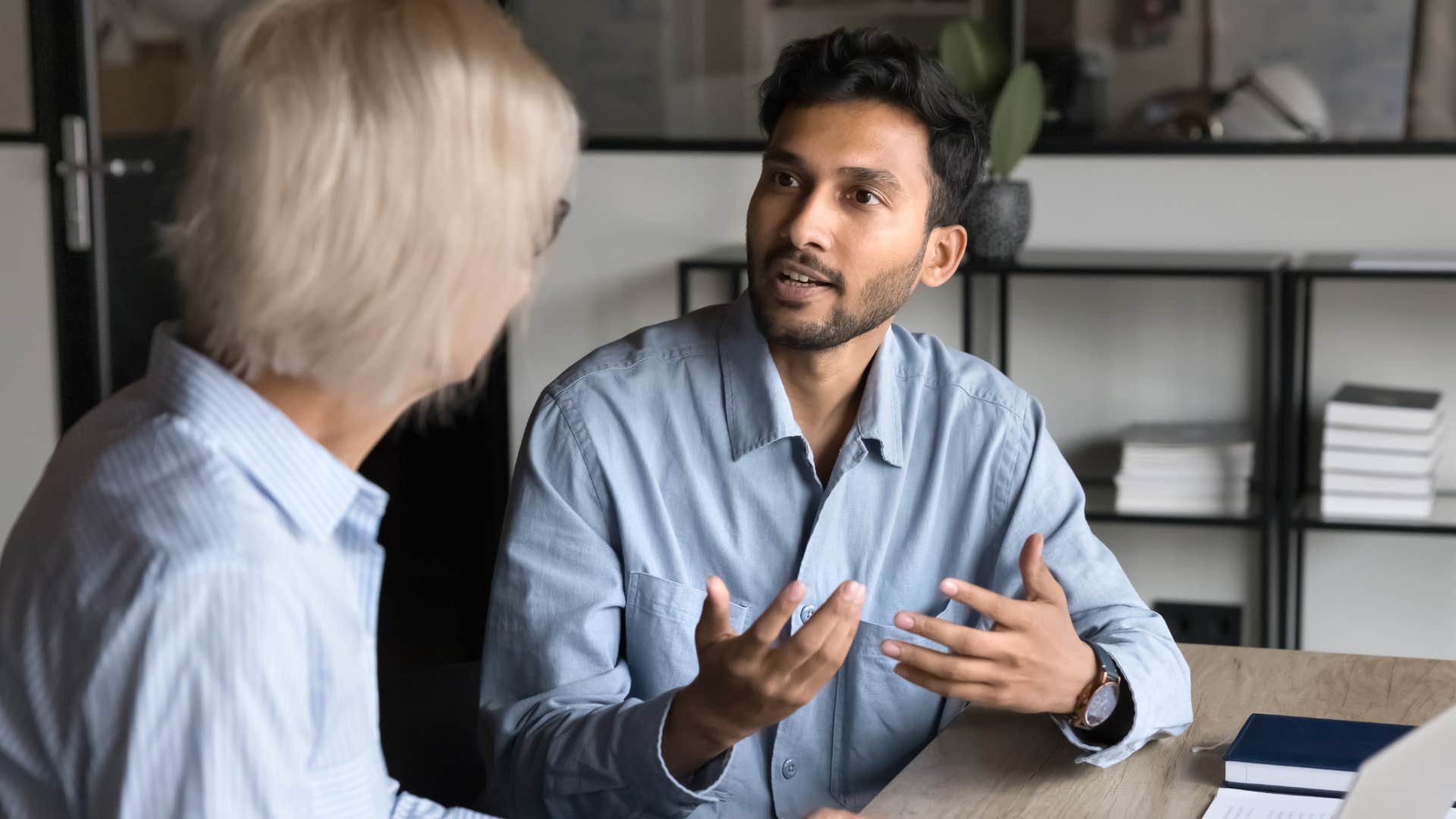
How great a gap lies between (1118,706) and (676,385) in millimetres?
570

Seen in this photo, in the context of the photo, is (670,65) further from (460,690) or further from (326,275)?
(326,275)

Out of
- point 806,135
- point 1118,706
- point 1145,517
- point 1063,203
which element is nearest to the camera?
point 1118,706

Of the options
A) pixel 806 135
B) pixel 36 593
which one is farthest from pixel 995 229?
pixel 36 593

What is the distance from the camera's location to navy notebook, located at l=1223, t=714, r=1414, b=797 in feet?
4.13

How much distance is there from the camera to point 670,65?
342 centimetres

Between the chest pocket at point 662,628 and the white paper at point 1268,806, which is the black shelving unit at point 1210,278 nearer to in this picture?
the chest pocket at point 662,628

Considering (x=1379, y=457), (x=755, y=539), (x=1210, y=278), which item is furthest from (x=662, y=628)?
(x=1210, y=278)

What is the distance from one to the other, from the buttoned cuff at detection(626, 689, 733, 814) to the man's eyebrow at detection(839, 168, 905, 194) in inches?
25.3

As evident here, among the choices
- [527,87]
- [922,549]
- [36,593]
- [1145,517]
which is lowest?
[1145,517]

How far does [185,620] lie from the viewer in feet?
2.48

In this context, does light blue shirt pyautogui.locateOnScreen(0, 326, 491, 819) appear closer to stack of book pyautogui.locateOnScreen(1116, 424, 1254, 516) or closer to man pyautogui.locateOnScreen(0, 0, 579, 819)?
man pyautogui.locateOnScreen(0, 0, 579, 819)

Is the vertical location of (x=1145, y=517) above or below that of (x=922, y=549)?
below

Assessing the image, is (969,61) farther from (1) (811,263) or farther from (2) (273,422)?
(2) (273,422)

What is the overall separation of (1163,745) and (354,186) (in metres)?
0.94
